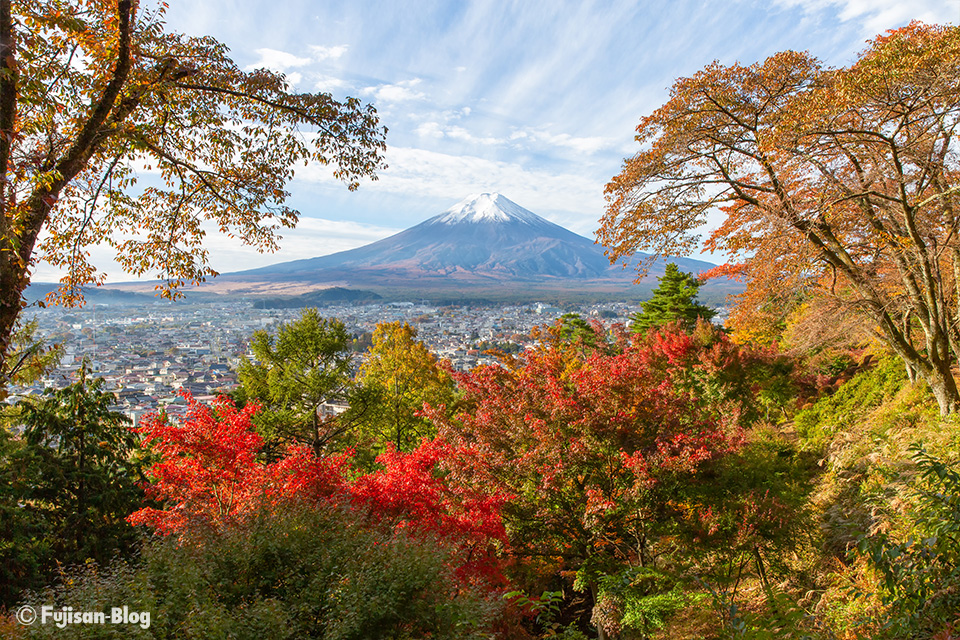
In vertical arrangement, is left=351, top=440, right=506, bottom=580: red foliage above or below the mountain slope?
below

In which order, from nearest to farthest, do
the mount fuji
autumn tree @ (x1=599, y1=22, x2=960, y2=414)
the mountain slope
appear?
1. autumn tree @ (x1=599, y1=22, x2=960, y2=414)
2. the mount fuji
3. the mountain slope

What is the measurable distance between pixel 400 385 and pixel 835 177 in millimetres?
12655

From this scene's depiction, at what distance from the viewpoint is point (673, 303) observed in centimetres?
2295

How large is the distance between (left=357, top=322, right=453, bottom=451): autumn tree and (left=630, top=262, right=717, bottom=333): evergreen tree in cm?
1173

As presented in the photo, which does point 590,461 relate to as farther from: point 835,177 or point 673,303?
point 673,303

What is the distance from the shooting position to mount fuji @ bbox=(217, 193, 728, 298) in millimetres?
132375

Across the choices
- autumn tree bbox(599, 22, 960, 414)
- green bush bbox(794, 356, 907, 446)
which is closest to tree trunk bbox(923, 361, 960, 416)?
autumn tree bbox(599, 22, 960, 414)

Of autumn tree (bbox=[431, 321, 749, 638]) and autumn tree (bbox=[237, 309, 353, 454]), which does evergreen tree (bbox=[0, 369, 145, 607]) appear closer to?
autumn tree (bbox=[237, 309, 353, 454])

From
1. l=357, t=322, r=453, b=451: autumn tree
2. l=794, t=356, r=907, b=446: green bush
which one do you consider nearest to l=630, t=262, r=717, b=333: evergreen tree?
l=794, t=356, r=907, b=446: green bush

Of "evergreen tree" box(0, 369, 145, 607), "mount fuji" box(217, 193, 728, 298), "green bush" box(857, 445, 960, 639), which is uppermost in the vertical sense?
"mount fuji" box(217, 193, 728, 298)

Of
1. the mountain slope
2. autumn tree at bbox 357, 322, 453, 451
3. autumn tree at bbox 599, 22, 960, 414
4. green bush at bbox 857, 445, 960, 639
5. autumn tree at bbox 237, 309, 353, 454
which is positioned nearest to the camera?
green bush at bbox 857, 445, 960, 639

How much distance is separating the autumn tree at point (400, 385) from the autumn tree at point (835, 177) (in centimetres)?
887

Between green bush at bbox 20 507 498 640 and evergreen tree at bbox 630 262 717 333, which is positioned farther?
evergreen tree at bbox 630 262 717 333


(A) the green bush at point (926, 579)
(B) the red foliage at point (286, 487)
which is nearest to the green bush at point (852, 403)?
(A) the green bush at point (926, 579)
